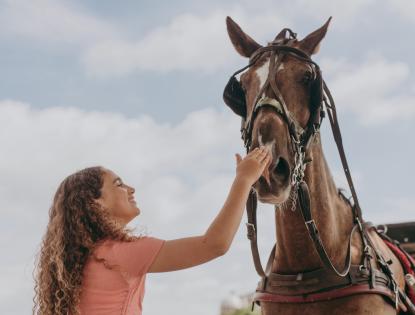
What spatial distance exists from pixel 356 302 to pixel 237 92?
62.7 inches

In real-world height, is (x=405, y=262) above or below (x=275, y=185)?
below

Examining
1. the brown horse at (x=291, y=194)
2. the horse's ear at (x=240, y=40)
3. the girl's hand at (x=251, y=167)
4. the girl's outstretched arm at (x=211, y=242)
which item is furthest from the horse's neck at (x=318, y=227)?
the girl's outstretched arm at (x=211, y=242)

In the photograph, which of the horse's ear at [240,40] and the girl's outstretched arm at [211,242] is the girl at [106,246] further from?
the horse's ear at [240,40]

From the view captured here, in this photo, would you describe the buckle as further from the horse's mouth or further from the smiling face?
the smiling face

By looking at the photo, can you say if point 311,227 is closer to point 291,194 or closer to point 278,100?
point 291,194

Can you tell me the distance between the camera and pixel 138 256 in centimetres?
251

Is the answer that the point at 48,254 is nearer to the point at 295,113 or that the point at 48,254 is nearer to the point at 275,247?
the point at 295,113

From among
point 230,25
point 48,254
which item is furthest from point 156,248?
point 230,25

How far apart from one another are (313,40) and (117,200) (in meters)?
2.37

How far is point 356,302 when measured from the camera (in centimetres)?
411

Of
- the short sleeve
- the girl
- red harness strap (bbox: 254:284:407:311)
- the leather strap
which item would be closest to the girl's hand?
the girl

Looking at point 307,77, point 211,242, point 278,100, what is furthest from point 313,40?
point 211,242

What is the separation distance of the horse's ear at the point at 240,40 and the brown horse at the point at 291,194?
277 millimetres

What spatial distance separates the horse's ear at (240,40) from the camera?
15.9ft
